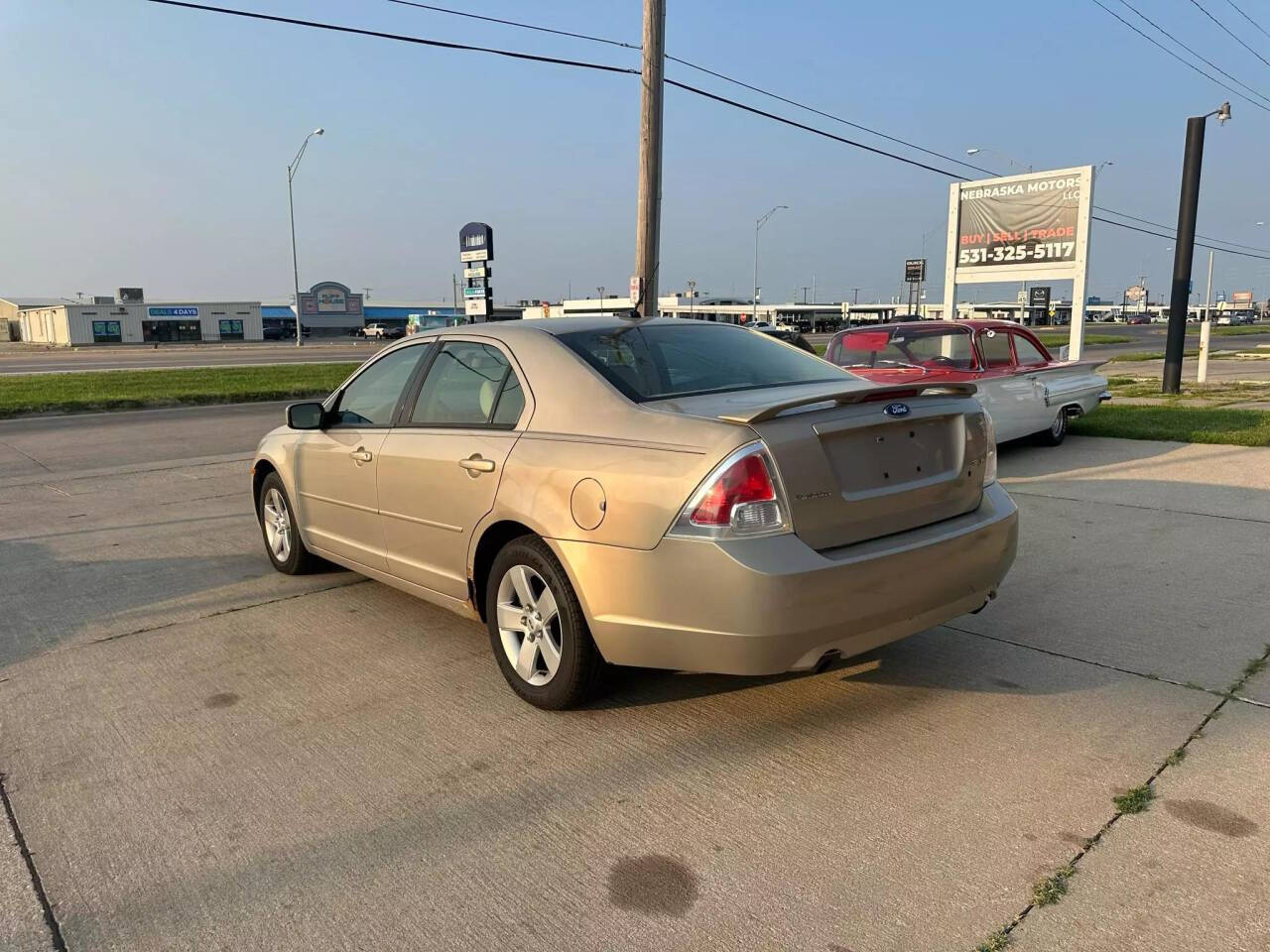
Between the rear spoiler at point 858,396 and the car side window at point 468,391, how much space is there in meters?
1.14

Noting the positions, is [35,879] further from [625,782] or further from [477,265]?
[477,265]

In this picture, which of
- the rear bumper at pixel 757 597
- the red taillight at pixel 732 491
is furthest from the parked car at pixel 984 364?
the red taillight at pixel 732 491

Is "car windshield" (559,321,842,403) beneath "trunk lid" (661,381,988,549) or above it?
above

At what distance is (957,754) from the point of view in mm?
3195

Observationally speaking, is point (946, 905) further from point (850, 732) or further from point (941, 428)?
point (941, 428)

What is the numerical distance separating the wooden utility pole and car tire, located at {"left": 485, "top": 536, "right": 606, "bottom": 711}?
29.7 feet

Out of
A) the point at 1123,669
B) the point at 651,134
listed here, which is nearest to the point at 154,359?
the point at 651,134

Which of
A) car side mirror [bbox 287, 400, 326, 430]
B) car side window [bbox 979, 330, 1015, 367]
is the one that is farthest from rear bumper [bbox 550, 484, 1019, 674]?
car side window [bbox 979, 330, 1015, 367]

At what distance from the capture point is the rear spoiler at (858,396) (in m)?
3.09

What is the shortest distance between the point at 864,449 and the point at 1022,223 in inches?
689

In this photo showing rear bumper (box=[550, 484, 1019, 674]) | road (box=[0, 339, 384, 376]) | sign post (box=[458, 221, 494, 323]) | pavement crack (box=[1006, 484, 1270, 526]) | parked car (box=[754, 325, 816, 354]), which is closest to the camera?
rear bumper (box=[550, 484, 1019, 674])

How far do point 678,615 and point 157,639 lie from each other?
9.85 ft

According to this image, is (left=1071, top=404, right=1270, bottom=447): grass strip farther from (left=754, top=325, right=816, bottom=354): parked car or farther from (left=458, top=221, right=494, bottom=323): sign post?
(left=458, top=221, right=494, bottom=323): sign post

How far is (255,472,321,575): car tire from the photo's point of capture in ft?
18.0
